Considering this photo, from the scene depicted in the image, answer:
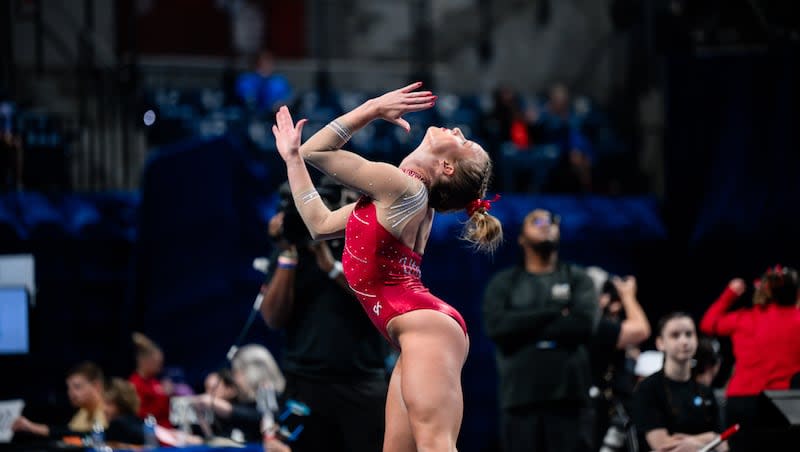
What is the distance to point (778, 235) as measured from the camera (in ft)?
26.6

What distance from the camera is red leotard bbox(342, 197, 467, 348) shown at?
3428 mm

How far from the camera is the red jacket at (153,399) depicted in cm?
671

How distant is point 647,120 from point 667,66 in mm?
2312

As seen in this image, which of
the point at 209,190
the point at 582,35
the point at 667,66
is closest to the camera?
the point at 209,190

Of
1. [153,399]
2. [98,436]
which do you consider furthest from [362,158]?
[153,399]

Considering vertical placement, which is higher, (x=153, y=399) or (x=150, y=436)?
(x=150, y=436)

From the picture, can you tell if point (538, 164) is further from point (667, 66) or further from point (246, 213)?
point (246, 213)

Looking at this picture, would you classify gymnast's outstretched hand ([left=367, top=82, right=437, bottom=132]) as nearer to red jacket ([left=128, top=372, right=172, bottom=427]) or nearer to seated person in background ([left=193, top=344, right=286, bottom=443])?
seated person in background ([left=193, top=344, right=286, bottom=443])

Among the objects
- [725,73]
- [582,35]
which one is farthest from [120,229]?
[582,35]

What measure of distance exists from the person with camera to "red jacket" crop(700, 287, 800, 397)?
1.99 meters

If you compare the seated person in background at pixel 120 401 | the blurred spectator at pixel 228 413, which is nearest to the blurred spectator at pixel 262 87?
the blurred spectator at pixel 228 413

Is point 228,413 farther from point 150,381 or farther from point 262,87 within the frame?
point 262,87

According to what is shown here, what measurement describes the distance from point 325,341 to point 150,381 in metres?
→ 2.76

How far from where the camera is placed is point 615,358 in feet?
22.0
